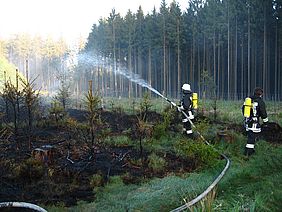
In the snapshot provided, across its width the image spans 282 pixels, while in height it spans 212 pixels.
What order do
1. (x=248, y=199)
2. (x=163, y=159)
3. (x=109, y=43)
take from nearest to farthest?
(x=248, y=199), (x=163, y=159), (x=109, y=43)

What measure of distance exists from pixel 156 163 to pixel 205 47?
1532 inches

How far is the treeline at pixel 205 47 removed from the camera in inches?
1494

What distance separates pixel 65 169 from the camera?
8.00m

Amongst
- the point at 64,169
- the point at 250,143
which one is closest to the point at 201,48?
the point at 250,143

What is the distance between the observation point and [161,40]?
46062 millimetres

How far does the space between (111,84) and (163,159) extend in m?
53.5

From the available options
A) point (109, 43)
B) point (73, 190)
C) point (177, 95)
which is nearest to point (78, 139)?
point (73, 190)

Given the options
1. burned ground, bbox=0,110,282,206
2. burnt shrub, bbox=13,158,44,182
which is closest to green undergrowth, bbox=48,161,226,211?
burned ground, bbox=0,110,282,206

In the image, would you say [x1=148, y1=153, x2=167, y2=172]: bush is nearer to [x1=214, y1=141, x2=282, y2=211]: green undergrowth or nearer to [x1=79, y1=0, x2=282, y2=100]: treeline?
[x1=214, y1=141, x2=282, y2=211]: green undergrowth

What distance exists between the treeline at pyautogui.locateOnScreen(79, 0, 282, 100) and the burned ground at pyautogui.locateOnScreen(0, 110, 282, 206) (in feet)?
65.0

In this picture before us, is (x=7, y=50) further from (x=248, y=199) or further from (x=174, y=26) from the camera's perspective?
(x=248, y=199)

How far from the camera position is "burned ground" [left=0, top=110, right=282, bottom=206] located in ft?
21.5

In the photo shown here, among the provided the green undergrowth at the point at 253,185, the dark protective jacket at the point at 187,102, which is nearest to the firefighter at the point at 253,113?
the green undergrowth at the point at 253,185

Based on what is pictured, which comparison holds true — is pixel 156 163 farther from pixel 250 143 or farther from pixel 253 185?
pixel 250 143
